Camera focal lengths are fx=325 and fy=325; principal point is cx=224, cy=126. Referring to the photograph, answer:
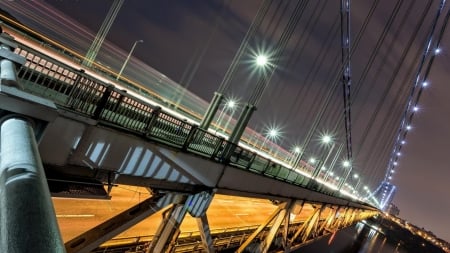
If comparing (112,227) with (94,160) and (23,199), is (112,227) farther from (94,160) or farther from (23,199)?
(23,199)

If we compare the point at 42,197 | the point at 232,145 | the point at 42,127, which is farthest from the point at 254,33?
the point at 42,197

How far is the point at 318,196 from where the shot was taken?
23.7 metres

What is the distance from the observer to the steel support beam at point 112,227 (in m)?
7.68

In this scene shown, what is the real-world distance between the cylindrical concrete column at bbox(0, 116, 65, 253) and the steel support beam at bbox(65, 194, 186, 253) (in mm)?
6487

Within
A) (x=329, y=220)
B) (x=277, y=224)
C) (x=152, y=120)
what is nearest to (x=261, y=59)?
(x=277, y=224)

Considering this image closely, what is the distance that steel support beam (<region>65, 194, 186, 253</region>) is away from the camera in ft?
25.2

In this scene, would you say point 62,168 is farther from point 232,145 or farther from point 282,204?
point 282,204

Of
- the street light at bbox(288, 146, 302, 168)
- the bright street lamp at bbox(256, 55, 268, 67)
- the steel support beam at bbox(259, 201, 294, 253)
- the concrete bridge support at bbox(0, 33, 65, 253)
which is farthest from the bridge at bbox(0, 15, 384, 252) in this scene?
the street light at bbox(288, 146, 302, 168)

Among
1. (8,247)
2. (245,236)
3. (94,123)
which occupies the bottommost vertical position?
(245,236)

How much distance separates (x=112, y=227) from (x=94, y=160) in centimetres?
199

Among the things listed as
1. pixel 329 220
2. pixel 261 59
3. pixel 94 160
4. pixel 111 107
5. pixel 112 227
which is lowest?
pixel 329 220

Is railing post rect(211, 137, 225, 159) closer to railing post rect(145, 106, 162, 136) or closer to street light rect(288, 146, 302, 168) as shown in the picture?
railing post rect(145, 106, 162, 136)

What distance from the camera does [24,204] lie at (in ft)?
4.73

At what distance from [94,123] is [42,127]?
13.2ft
